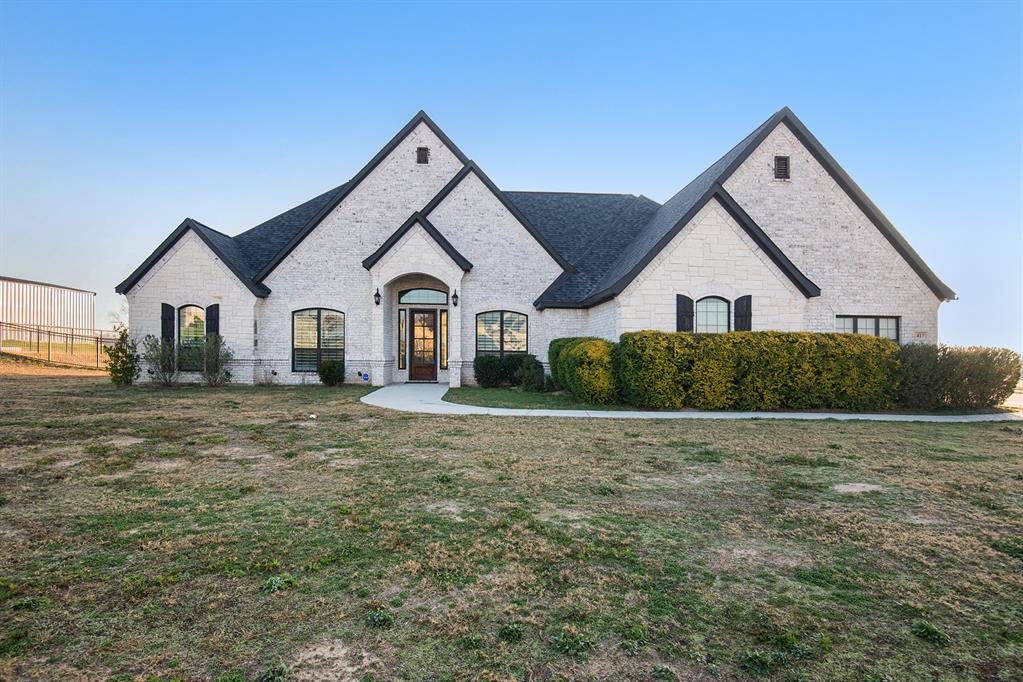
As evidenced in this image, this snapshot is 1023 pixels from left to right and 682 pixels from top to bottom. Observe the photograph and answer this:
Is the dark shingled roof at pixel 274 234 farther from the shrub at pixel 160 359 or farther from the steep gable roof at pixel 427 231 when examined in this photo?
the shrub at pixel 160 359

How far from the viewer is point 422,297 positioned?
66.9 ft

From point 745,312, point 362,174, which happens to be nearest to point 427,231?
point 362,174

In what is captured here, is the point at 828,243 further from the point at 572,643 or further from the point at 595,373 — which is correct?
the point at 572,643

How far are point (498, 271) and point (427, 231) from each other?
3061mm

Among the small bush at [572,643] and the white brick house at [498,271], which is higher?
the white brick house at [498,271]

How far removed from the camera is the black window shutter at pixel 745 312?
48.4 feet

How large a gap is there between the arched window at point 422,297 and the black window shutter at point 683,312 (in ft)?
30.9

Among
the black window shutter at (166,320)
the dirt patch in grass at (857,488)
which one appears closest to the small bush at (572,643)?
the dirt patch in grass at (857,488)

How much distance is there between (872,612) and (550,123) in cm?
2678

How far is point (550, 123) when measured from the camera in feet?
86.5

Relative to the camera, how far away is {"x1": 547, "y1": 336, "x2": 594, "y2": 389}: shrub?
15.7 metres

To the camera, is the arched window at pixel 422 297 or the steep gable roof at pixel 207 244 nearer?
the steep gable roof at pixel 207 244

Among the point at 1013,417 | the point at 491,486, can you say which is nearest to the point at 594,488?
the point at 491,486

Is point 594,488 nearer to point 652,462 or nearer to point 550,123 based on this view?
point 652,462
